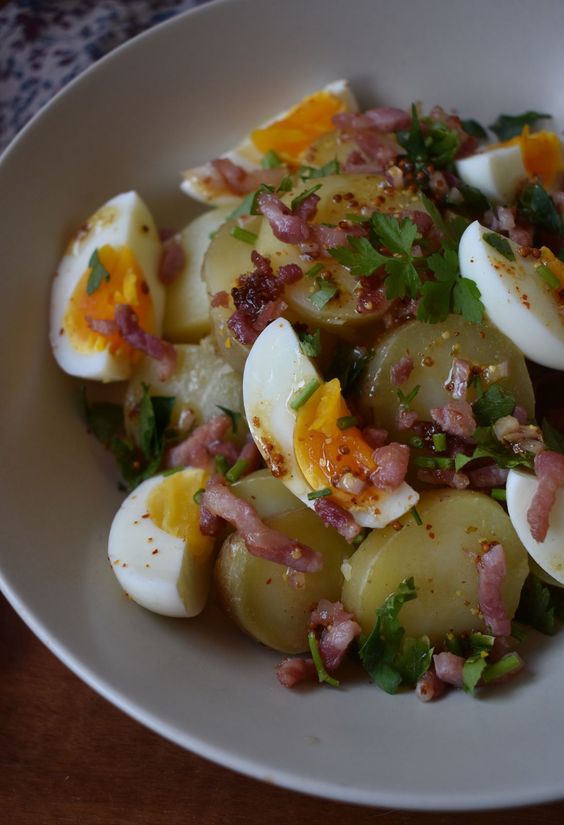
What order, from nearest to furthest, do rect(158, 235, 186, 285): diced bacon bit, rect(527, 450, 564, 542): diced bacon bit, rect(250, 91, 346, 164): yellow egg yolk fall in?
rect(527, 450, 564, 542): diced bacon bit < rect(158, 235, 186, 285): diced bacon bit < rect(250, 91, 346, 164): yellow egg yolk

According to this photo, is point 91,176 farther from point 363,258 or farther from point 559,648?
point 559,648

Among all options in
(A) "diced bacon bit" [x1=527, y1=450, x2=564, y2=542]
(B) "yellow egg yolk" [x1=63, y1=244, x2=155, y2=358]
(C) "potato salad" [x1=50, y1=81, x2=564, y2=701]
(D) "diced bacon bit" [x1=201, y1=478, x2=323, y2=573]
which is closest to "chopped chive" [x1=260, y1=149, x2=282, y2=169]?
(C) "potato salad" [x1=50, y1=81, x2=564, y2=701]

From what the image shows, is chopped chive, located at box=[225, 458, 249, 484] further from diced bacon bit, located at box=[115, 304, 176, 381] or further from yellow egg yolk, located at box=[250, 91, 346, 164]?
yellow egg yolk, located at box=[250, 91, 346, 164]

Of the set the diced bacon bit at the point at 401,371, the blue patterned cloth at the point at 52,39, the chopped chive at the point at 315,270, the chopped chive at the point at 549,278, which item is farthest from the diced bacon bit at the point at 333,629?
the blue patterned cloth at the point at 52,39

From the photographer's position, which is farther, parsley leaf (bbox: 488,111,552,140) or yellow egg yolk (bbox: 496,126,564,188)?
parsley leaf (bbox: 488,111,552,140)

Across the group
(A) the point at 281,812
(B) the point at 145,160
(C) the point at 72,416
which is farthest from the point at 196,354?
(A) the point at 281,812

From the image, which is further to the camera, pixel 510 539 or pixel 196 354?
pixel 196 354

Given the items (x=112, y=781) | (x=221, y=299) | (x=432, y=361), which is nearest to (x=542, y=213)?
(x=432, y=361)
